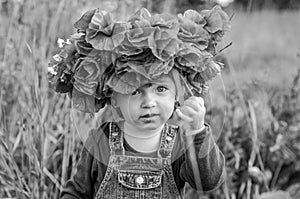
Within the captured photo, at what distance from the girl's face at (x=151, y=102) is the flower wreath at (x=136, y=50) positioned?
38mm

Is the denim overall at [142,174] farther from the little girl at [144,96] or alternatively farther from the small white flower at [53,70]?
the small white flower at [53,70]

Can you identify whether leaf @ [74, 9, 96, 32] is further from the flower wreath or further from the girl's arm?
the girl's arm

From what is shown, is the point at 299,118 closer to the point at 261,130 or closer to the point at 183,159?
the point at 261,130

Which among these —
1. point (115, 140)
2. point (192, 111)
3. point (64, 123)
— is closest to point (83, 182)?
point (115, 140)

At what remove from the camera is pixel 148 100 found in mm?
1447

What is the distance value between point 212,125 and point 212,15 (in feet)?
1.03

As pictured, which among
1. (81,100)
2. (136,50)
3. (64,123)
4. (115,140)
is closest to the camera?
(136,50)

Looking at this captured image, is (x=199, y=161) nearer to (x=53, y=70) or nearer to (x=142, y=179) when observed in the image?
(x=142, y=179)

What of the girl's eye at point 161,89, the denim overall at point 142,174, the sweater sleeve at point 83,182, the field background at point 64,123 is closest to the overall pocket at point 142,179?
the denim overall at point 142,174

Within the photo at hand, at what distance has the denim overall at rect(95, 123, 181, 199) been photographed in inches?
62.1

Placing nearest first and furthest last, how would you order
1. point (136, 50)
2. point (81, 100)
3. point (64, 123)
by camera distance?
point (136, 50) → point (81, 100) → point (64, 123)

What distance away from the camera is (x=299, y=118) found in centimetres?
282

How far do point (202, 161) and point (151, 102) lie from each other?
0.67 feet

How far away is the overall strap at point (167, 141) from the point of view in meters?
1.58
